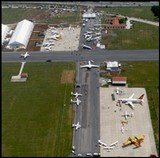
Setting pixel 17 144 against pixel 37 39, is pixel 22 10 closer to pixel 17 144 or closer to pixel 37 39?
pixel 37 39

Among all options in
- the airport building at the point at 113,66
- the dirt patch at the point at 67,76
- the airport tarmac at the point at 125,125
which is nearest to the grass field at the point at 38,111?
the dirt patch at the point at 67,76

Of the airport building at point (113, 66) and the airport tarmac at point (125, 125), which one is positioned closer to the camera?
the airport tarmac at point (125, 125)

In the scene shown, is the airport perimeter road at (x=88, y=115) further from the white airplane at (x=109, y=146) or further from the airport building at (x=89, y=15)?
the airport building at (x=89, y=15)

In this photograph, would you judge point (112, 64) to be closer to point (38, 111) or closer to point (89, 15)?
point (38, 111)

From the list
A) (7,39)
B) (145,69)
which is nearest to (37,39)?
(7,39)

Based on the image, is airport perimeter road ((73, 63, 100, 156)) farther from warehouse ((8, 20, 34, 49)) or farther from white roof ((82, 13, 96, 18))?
white roof ((82, 13, 96, 18))
